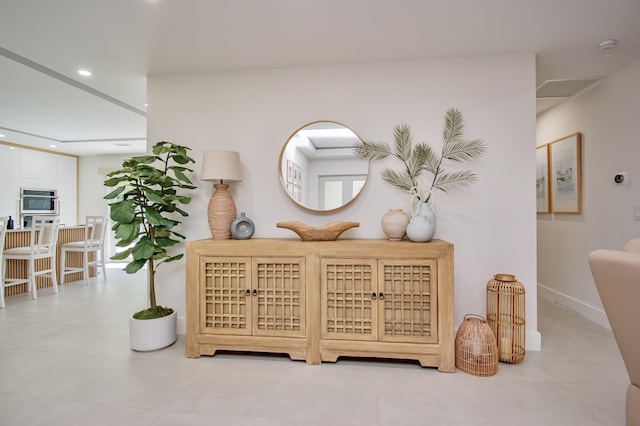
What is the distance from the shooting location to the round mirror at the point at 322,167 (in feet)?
9.09

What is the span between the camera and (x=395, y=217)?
2492 millimetres

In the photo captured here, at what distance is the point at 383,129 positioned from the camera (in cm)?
276

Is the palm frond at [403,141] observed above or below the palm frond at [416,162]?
above

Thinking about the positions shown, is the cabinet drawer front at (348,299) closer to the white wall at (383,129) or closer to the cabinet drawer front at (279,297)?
the cabinet drawer front at (279,297)

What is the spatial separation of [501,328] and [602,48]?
2287 mm

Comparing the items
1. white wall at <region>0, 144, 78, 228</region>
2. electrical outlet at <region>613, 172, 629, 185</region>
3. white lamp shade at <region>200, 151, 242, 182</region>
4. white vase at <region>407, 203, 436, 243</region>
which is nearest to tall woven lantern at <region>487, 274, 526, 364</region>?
white vase at <region>407, 203, 436, 243</region>

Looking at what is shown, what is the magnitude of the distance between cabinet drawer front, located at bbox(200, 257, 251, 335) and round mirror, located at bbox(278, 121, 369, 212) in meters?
0.78

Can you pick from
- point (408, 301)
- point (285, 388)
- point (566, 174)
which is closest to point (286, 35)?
point (408, 301)

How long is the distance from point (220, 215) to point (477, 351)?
2.12 meters

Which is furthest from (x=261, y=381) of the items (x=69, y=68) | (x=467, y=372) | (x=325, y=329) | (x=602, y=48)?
(x=602, y=48)

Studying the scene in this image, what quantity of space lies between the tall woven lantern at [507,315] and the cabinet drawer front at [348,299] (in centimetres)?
93

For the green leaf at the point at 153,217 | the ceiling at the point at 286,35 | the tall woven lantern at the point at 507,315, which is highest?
the ceiling at the point at 286,35

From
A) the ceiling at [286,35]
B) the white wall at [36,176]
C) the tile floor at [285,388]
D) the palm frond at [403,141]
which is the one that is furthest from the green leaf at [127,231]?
the white wall at [36,176]

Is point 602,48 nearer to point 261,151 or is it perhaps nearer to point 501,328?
point 501,328
